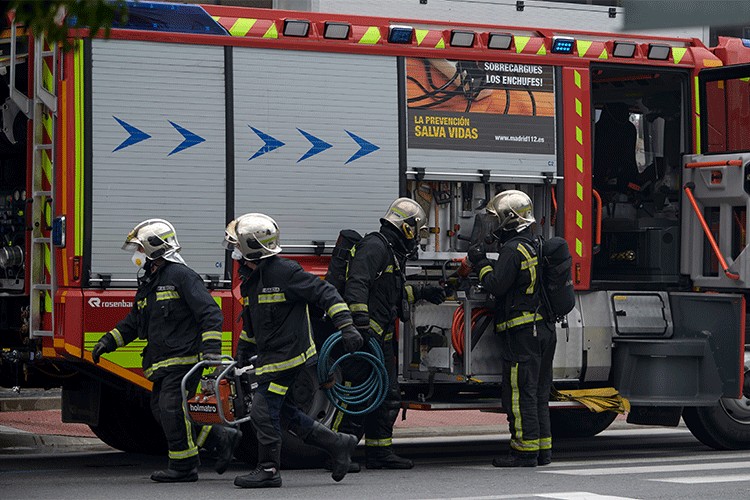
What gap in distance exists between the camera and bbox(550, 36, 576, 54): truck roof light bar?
33.0 feet

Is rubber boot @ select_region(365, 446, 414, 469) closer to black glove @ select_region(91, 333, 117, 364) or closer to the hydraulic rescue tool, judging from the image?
the hydraulic rescue tool

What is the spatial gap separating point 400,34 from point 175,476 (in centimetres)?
341

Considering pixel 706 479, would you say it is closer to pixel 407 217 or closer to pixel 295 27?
pixel 407 217

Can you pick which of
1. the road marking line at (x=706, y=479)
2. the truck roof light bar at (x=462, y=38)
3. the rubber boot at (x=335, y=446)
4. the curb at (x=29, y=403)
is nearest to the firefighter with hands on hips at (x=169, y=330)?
the rubber boot at (x=335, y=446)

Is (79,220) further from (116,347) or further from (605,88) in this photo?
(605,88)

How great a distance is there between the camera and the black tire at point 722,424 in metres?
10.8

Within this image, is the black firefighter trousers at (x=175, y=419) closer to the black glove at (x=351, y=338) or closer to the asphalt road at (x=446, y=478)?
the asphalt road at (x=446, y=478)

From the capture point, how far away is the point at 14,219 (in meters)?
9.72

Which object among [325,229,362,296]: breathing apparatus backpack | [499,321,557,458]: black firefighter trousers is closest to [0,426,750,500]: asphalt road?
[499,321,557,458]: black firefighter trousers

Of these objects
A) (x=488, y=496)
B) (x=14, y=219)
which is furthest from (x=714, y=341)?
(x=14, y=219)

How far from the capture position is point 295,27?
929cm

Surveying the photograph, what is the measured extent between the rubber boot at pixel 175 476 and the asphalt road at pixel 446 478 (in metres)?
0.08

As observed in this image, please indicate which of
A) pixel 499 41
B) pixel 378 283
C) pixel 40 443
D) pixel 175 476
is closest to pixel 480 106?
pixel 499 41

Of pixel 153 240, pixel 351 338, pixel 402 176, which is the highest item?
pixel 402 176
